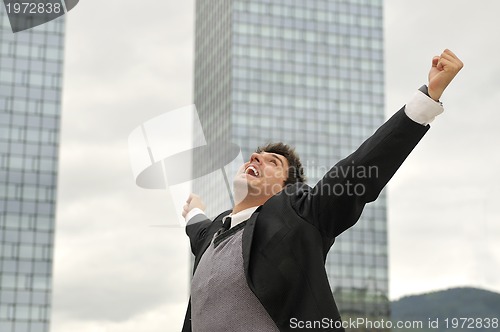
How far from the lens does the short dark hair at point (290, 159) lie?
5.04 meters

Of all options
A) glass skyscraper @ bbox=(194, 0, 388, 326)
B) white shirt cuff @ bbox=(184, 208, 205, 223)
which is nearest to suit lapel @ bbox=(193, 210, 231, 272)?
white shirt cuff @ bbox=(184, 208, 205, 223)

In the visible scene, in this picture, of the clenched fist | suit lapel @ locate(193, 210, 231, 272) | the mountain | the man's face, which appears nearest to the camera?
the clenched fist

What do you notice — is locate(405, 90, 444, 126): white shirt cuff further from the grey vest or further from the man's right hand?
the man's right hand

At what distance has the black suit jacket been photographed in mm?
4012

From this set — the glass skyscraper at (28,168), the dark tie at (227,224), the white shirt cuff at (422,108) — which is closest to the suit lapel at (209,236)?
the dark tie at (227,224)

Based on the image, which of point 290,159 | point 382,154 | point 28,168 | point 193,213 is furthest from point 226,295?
point 28,168

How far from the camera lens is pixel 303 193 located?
4488mm

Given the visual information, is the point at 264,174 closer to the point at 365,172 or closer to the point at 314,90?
the point at 365,172

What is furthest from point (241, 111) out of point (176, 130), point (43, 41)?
point (176, 130)

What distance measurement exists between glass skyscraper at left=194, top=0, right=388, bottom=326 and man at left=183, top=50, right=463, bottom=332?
83.1 meters

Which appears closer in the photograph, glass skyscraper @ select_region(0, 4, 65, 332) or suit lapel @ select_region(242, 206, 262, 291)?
suit lapel @ select_region(242, 206, 262, 291)

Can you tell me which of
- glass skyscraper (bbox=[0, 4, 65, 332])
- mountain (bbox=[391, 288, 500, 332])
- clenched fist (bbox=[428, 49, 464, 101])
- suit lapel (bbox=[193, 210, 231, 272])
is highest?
clenched fist (bbox=[428, 49, 464, 101])

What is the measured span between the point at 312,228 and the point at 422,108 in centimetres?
82

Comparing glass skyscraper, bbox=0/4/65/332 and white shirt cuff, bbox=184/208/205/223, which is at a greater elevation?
white shirt cuff, bbox=184/208/205/223
